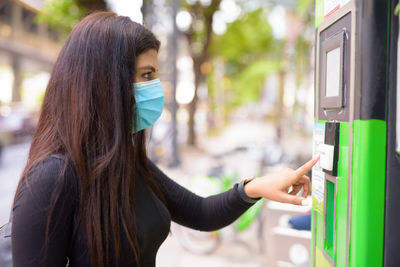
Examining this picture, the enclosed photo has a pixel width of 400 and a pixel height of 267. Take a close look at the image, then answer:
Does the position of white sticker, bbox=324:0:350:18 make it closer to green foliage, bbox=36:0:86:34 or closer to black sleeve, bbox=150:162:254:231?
black sleeve, bbox=150:162:254:231

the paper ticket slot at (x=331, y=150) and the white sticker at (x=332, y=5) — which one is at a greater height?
the white sticker at (x=332, y=5)

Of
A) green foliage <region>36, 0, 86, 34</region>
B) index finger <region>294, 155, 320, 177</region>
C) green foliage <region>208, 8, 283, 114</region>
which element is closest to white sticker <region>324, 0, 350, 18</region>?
index finger <region>294, 155, 320, 177</region>

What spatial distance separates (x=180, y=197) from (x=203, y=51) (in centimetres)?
948

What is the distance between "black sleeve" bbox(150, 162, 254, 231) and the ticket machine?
497 millimetres

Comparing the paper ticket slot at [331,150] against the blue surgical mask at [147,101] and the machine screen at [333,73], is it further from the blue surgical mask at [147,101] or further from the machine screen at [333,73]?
the blue surgical mask at [147,101]

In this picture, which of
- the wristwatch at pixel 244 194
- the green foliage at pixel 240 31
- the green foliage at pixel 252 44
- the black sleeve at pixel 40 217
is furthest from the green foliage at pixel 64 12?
the green foliage at pixel 240 31

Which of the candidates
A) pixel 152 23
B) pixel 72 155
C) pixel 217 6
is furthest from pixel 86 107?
pixel 217 6

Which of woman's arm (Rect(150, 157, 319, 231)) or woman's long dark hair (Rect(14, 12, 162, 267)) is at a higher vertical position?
woman's long dark hair (Rect(14, 12, 162, 267))

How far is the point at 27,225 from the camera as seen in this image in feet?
2.98

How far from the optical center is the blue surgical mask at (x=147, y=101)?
3.91 ft

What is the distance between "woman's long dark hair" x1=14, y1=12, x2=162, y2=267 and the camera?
1002 millimetres

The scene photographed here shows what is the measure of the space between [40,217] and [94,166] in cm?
19

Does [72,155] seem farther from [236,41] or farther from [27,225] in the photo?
[236,41]

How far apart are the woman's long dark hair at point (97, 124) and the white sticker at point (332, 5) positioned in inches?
22.7
